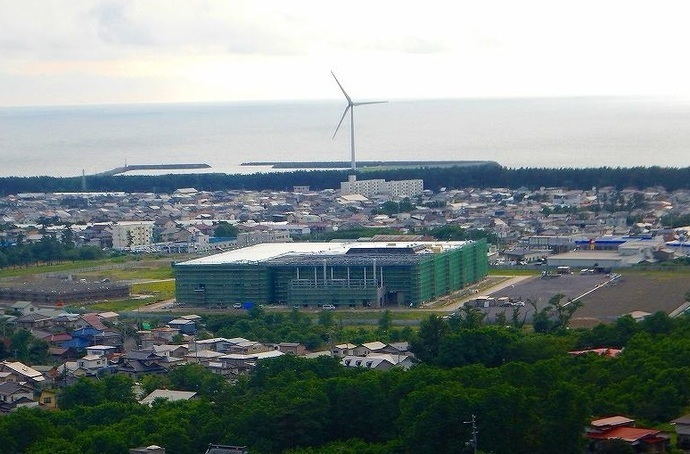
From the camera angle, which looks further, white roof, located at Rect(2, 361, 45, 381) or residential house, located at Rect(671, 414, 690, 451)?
white roof, located at Rect(2, 361, 45, 381)

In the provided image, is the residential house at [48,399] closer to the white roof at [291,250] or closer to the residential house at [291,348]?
the residential house at [291,348]

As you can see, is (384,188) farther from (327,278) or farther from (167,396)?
(167,396)

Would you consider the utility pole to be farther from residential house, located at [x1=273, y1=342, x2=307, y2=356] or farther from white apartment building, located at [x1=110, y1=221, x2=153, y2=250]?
white apartment building, located at [x1=110, y1=221, x2=153, y2=250]

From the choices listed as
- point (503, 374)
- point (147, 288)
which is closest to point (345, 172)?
point (147, 288)

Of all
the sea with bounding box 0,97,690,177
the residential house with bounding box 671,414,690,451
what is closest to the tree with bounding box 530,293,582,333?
the residential house with bounding box 671,414,690,451

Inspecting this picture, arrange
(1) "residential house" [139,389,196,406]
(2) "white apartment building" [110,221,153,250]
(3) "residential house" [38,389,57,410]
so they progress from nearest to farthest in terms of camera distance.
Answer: (1) "residential house" [139,389,196,406] → (3) "residential house" [38,389,57,410] → (2) "white apartment building" [110,221,153,250]

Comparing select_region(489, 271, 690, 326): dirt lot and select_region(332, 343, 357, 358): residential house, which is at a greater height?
select_region(489, 271, 690, 326): dirt lot

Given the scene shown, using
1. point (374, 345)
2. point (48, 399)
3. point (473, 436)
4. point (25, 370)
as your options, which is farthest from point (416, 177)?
point (473, 436)
